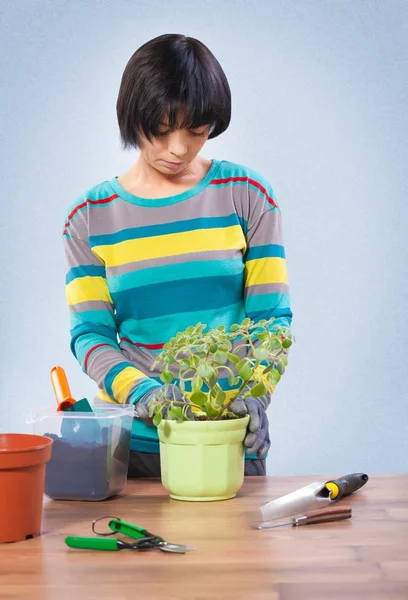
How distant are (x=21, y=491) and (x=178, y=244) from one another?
2.21ft

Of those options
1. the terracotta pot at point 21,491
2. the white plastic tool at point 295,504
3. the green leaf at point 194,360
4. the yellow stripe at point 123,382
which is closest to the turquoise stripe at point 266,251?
the yellow stripe at point 123,382

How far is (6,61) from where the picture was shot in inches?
138

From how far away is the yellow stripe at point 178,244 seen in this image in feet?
5.46

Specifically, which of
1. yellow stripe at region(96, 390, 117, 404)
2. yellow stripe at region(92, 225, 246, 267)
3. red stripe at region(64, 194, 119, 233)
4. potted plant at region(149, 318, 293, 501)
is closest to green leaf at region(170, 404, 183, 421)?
potted plant at region(149, 318, 293, 501)

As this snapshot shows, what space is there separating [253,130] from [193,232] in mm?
1953

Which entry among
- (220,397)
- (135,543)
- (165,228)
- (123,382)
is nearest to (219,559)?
(135,543)

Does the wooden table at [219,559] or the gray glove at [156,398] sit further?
the gray glove at [156,398]

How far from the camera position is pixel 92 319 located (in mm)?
1675

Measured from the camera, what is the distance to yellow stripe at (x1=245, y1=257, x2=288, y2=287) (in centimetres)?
166

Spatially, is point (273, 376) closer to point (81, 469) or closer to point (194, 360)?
point (194, 360)

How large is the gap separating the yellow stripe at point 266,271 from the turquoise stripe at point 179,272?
0.07ft

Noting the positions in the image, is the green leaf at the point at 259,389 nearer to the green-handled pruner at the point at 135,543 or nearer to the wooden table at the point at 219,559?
the wooden table at the point at 219,559

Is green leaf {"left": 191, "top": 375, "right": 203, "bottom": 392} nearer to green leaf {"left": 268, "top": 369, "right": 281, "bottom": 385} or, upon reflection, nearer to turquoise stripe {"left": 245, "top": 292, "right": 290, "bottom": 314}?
green leaf {"left": 268, "top": 369, "right": 281, "bottom": 385}

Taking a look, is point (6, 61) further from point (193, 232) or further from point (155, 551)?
point (155, 551)
